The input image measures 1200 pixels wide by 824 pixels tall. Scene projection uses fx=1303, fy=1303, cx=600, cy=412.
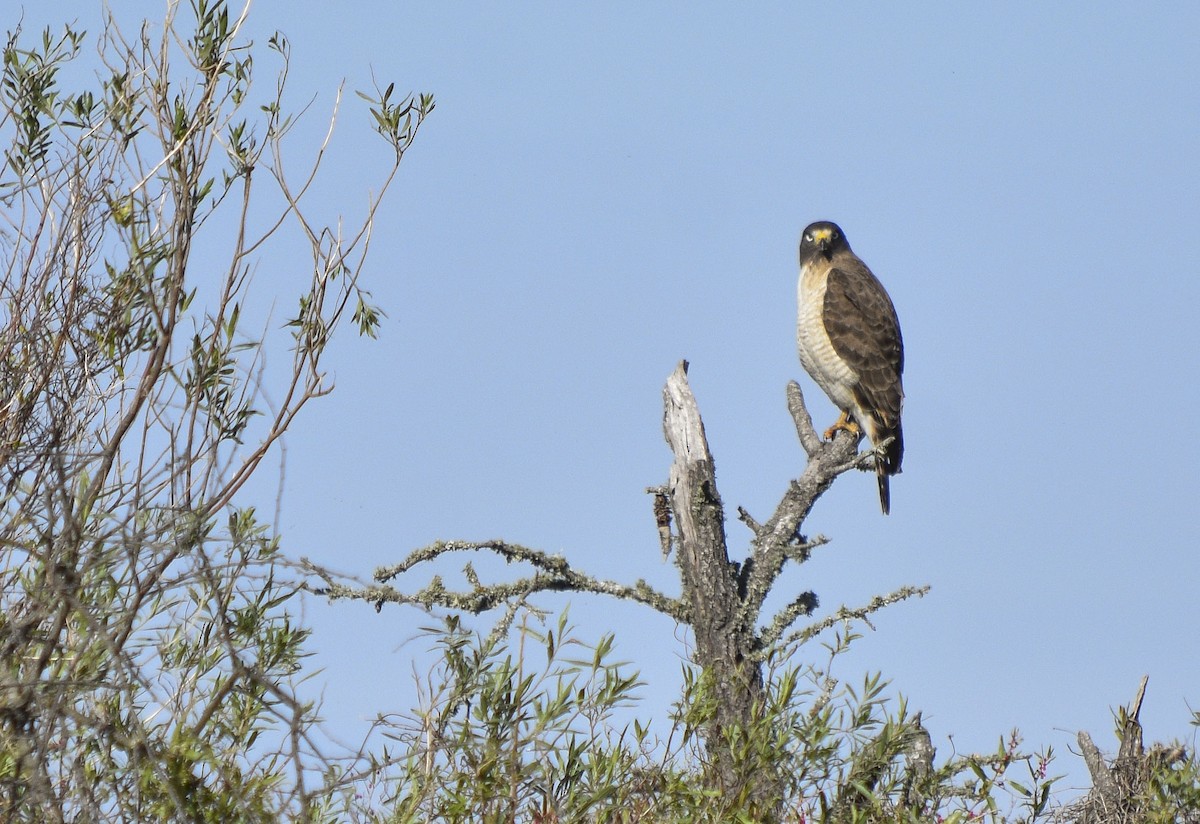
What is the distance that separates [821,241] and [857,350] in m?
1.75

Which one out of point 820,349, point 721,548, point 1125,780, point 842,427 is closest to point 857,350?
point 820,349

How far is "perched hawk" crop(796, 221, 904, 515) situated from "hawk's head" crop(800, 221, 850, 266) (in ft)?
0.90

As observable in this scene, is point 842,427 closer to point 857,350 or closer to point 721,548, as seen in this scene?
point 857,350

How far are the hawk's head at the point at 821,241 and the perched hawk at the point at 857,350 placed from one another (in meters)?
0.27

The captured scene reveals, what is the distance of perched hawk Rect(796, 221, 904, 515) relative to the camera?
9.28m

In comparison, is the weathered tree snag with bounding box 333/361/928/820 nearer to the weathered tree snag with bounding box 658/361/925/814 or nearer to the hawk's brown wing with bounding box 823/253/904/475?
the weathered tree snag with bounding box 658/361/925/814

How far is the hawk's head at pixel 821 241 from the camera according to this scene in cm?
1102

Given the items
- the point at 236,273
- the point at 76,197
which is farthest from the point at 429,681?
the point at 76,197

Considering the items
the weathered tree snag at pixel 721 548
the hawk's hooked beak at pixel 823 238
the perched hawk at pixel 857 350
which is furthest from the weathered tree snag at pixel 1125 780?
the hawk's hooked beak at pixel 823 238

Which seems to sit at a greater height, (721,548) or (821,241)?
(821,241)

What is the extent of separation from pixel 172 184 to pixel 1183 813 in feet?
13.9

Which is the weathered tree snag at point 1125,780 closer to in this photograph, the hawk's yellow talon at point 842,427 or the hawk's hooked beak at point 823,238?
the hawk's yellow talon at point 842,427

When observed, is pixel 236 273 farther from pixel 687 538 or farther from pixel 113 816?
pixel 687 538

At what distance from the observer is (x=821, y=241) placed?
11.0m
